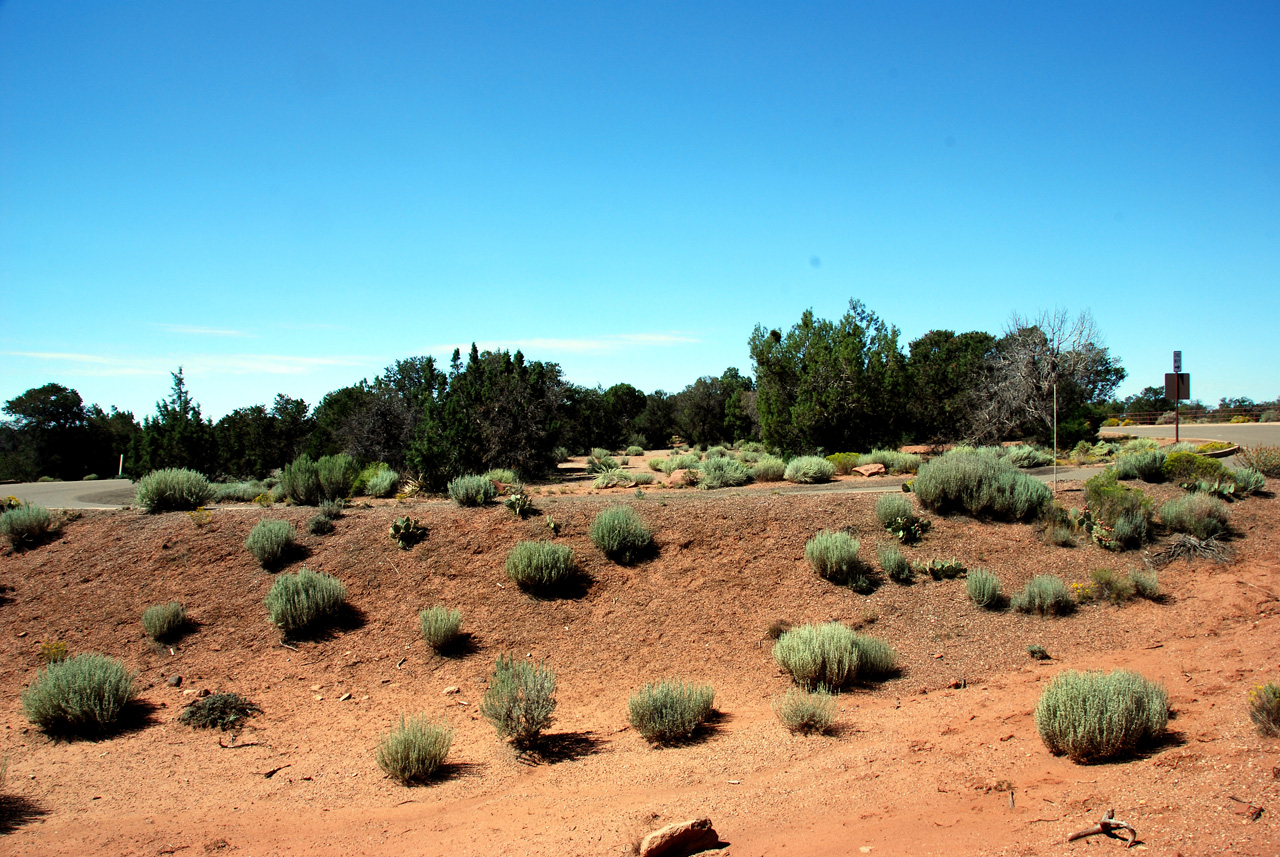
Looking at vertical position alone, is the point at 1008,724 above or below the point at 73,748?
above

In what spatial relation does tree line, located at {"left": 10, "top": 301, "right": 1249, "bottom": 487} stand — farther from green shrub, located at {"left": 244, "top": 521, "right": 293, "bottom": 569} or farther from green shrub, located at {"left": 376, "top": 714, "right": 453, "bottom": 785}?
green shrub, located at {"left": 376, "top": 714, "right": 453, "bottom": 785}

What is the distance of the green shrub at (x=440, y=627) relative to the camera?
9664 millimetres

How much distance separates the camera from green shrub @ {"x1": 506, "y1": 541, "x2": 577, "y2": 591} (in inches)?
428

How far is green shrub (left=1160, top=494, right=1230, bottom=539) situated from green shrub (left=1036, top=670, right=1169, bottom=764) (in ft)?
25.3

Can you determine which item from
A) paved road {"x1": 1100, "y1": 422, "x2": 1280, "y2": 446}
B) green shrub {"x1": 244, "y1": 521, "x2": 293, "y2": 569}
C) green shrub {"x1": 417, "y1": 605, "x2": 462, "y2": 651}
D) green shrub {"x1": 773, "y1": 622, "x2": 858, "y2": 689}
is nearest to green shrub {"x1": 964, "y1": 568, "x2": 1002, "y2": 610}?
green shrub {"x1": 773, "y1": 622, "x2": 858, "y2": 689}

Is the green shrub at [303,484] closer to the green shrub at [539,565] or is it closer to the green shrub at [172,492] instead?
the green shrub at [172,492]

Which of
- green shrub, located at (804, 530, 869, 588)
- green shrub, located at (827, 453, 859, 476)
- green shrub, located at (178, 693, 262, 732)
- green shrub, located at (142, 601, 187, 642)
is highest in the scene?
green shrub, located at (827, 453, 859, 476)

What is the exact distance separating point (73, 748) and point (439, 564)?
16.3 ft

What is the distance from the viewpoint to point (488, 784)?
651 centimetres

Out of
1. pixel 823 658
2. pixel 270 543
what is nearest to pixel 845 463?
pixel 823 658

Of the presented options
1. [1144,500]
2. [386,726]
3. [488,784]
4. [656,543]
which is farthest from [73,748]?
[1144,500]

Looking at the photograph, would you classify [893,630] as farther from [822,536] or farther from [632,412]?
[632,412]

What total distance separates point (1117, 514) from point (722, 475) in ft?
29.2

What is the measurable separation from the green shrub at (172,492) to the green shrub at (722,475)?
36.3 ft
